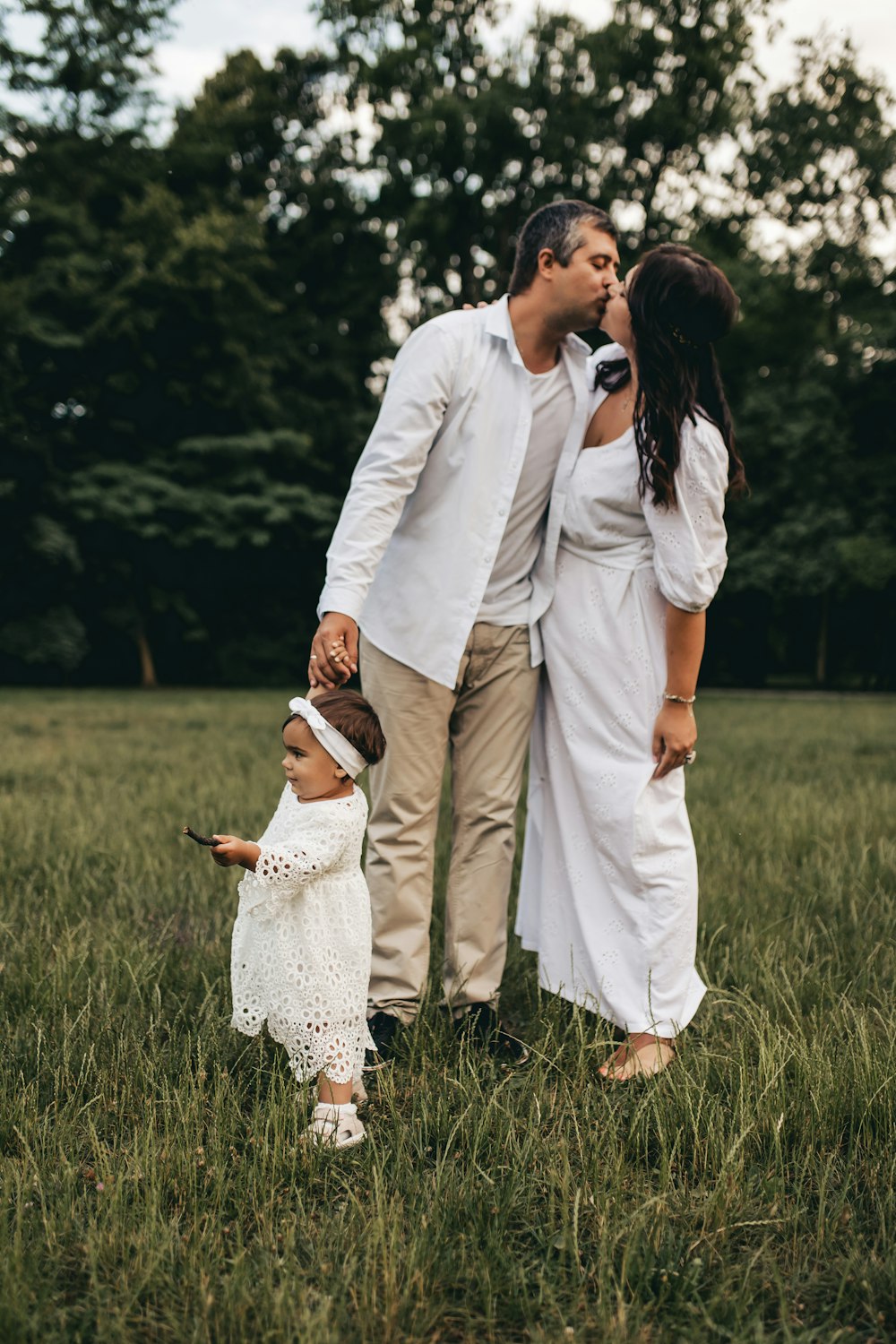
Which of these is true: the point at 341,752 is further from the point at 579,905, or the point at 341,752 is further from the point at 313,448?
the point at 313,448

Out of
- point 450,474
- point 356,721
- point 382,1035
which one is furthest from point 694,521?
Result: point 382,1035

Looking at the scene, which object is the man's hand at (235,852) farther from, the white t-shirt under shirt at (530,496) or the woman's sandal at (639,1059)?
the white t-shirt under shirt at (530,496)

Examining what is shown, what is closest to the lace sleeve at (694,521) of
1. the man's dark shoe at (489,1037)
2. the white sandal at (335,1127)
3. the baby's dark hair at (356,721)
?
the baby's dark hair at (356,721)

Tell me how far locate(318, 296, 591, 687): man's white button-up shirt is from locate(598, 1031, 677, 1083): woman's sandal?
1.08m

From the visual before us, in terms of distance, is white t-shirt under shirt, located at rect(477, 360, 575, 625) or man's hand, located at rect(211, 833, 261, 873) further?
white t-shirt under shirt, located at rect(477, 360, 575, 625)

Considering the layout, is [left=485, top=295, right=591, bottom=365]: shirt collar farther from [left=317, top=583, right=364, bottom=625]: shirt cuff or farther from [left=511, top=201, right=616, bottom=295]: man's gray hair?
[left=317, top=583, right=364, bottom=625]: shirt cuff

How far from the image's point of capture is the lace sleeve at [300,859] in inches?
94.5

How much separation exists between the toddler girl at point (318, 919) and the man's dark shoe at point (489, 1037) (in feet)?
1.60

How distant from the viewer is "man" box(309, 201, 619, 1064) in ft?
10.3

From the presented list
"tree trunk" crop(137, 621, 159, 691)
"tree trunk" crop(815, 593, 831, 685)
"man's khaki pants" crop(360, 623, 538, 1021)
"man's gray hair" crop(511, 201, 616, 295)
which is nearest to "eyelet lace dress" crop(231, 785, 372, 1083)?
"man's khaki pants" crop(360, 623, 538, 1021)

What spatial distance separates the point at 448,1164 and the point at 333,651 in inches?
45.4

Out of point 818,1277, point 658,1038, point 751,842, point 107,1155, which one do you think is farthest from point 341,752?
point 751,842

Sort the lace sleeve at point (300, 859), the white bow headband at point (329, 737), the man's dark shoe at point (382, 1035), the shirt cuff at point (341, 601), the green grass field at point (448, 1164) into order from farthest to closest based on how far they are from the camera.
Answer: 1. the man's dark shoe at point (382, 1035)
2. the shirt cuff at point (341, 601)
3. the white bow headband at point (329, 737)
4. the lace sleeve at point (300, 859)
5. the green grass field at point (448, 1164)

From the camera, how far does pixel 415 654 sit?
3.21 metres
